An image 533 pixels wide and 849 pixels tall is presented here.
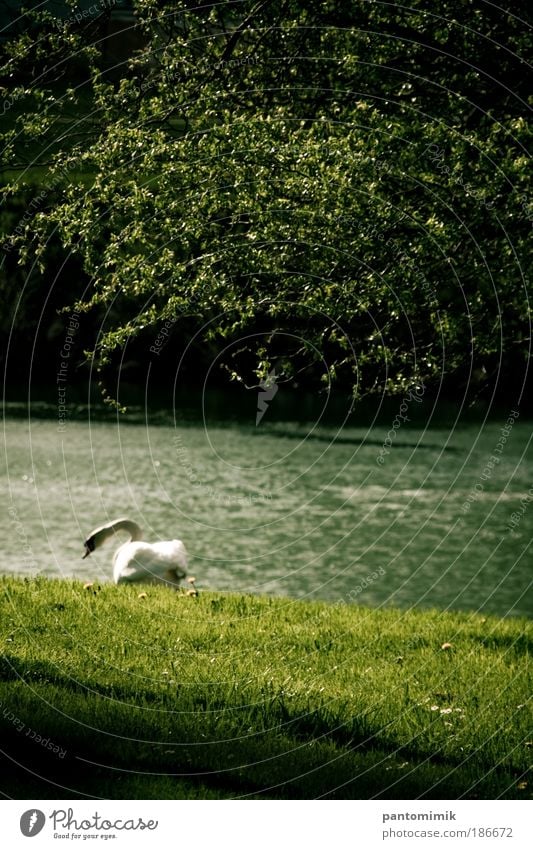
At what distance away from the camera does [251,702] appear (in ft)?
23.2

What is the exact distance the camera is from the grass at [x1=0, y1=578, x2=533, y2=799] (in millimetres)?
5914

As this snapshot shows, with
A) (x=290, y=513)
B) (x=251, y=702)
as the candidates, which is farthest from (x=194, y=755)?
(x=290, y=513)

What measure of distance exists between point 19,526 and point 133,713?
1413cm

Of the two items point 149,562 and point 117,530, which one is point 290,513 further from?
point 149,562

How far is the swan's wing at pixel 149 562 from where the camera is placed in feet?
37.3

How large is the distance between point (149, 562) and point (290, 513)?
1401cm

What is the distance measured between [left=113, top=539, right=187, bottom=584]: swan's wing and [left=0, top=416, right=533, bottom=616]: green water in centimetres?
266

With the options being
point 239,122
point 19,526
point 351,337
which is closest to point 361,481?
point 19,526

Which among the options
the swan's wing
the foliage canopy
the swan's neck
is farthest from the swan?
the foliage canopy

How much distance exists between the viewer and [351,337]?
1002 cm

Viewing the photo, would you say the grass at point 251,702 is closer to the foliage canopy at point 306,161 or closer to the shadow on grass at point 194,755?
the shadow on grass at point 194,755

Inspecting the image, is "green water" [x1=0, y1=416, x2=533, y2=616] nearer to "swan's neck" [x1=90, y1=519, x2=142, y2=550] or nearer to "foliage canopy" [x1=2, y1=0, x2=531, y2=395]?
"swan's neck" [x1=90, y1=519, x2=142, y2=550]

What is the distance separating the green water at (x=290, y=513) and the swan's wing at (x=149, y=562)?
266 centimetres

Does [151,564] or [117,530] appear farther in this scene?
[117,530]
